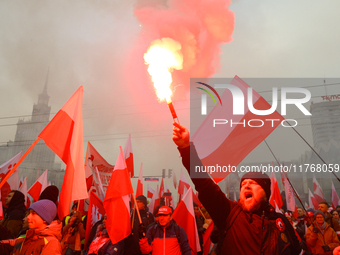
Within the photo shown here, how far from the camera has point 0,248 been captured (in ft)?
11.5

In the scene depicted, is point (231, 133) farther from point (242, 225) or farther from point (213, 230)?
point (242, 225)

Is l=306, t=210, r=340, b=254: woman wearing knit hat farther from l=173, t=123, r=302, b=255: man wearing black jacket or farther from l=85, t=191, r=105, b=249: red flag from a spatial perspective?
l=85, t=191, r=105, b=249: red flag

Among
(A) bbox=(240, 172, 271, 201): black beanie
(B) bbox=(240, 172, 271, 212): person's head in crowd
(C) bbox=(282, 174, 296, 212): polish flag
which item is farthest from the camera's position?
(C) bbox=(282, 174, 296, 212): polish flag

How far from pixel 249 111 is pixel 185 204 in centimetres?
287

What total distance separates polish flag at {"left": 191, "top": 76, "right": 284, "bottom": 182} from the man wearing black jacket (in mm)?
1916

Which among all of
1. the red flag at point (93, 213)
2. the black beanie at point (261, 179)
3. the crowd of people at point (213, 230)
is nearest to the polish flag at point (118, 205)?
the crowd of people at point (213, 230)

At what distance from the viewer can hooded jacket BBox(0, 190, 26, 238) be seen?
6.23 meters

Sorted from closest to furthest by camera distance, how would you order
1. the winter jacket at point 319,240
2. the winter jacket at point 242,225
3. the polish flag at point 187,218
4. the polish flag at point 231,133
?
1. the winter jacket at point 242,225
2. the polish flag at point 231,133
3. the winter jacket at point 319,240
4. the polish flag at point 187,218

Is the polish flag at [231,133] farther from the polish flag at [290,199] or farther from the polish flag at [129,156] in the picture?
the polish flag at [290,199]

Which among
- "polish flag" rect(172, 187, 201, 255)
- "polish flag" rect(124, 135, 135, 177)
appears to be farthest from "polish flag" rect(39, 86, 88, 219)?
"polish flag" rect(124, 135, 135, 177)

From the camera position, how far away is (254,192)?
2.69 m

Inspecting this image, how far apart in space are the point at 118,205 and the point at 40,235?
2.24 m

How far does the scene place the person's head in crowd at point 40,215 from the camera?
134 inches

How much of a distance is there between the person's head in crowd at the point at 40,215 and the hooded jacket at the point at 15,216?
3.50 meters
